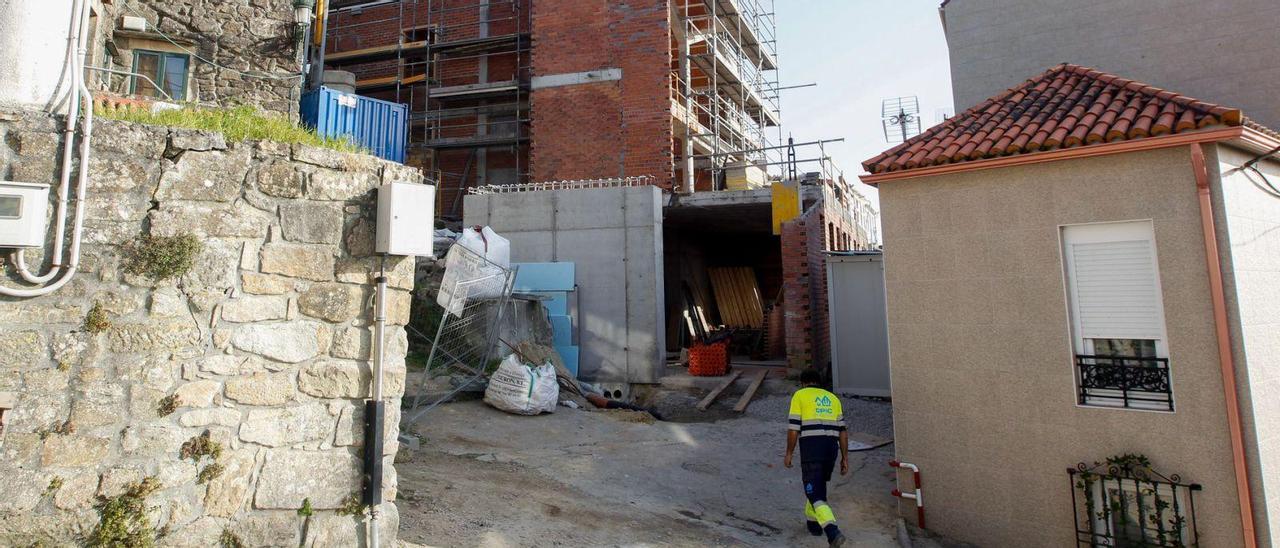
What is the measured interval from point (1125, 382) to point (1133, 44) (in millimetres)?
7267

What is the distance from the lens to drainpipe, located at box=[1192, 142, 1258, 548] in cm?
492

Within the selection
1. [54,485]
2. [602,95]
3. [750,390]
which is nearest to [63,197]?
[54,485]

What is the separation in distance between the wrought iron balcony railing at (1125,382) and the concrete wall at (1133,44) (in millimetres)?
6463

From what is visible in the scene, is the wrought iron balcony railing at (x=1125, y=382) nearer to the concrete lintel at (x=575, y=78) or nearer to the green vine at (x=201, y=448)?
the green vine at (x=201, y=448)

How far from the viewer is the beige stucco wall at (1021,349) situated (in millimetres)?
5203

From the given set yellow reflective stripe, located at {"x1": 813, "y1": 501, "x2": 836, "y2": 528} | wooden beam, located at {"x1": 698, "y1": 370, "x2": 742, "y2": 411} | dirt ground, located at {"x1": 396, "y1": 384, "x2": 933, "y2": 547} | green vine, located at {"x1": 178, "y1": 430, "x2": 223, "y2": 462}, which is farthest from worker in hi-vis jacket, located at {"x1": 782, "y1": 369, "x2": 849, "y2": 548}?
wooden beam, located at {"x1": 698, "y1": 370, "x2": 742, "y2": 411}

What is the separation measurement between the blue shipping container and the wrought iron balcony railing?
1306cm

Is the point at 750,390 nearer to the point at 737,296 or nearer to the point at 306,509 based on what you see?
the point at 737,296

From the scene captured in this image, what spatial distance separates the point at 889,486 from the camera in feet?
24.6

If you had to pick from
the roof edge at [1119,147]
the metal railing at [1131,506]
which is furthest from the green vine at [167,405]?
the metal railing at [1131,506]

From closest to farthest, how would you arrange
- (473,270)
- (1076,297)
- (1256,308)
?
1. (1256,308)
2. (1076,297)
3. (473,270)

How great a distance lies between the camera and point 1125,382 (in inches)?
216

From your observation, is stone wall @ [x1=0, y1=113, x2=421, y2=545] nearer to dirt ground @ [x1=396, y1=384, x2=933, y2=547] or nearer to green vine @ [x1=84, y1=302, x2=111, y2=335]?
green vine @ [x1=84, y1=302, x2=111, y2=335]

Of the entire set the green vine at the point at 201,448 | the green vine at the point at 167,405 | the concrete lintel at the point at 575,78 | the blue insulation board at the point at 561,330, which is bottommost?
the green vine at the point at 201,448
